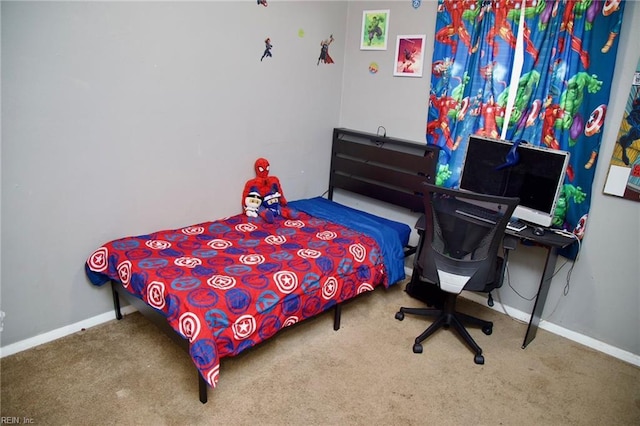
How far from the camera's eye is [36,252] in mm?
2275

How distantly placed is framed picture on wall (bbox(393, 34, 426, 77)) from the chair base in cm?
173

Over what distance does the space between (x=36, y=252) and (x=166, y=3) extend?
160 cm

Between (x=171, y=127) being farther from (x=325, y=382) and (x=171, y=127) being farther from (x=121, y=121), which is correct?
(x=325, y=382)

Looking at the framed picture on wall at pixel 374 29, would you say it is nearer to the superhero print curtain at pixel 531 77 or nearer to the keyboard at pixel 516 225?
the superhero print curtain at pixel 531 77

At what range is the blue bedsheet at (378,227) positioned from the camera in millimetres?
3016

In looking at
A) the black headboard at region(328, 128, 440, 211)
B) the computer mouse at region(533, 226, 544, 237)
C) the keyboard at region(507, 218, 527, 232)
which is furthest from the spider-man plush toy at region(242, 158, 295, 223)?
the computer mouse at region(533, 226, 544, 237)

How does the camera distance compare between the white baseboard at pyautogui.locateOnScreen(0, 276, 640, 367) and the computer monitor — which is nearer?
the white baseboard at pyautogui.locateOnScreen(0, 276, 640, 367)

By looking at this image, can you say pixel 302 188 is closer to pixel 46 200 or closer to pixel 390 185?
pixel 390 185

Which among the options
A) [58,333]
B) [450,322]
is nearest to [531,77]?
[450,322]

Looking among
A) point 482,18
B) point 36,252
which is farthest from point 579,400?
point 36,252

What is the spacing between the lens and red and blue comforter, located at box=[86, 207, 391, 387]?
199cm

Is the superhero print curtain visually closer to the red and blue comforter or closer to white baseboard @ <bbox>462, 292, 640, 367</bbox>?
white baseboard @ <bbox>462, 292, 640, 367</bbox>

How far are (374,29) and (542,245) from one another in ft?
6.93

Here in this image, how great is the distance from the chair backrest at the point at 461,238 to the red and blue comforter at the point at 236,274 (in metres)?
0.51
